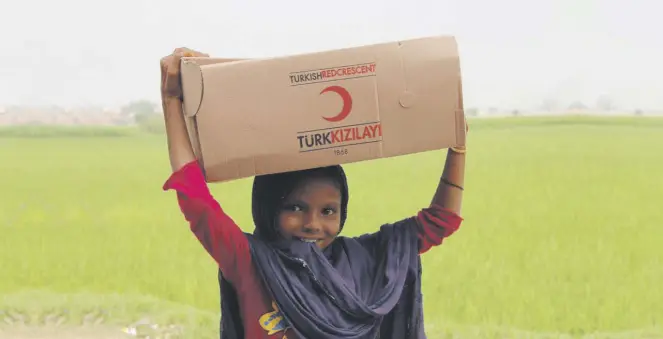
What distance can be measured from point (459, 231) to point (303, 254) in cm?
235

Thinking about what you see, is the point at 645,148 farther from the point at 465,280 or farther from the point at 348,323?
the point at 348,323

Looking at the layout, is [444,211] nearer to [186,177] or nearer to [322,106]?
[322,106]

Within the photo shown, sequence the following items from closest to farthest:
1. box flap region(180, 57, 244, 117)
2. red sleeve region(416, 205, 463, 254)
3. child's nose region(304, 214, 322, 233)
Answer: box flap region(180, 57, 244, 117) → child's nose region(304, 214, 322, 233) → red sleeve region(416, 205, 463, 254)

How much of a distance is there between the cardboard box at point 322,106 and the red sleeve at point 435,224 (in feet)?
0.69

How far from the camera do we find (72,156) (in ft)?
14.8

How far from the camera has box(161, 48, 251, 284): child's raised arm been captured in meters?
1.11

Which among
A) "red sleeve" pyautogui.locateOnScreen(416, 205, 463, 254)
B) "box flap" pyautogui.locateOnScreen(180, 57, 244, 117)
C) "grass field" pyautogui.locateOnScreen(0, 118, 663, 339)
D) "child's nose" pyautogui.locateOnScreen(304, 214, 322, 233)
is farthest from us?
"grass field" pyautogui.locateOnScreen(0, 118, 663, 339)

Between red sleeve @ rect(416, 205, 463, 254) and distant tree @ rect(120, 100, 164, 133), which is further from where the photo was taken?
distant tree @ rect(120, 100, 164, 133)

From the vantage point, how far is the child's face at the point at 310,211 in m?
1.22

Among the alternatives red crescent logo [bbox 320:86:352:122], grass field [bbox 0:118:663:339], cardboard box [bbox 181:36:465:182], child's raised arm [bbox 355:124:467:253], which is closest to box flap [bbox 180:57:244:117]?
cardboard box [bbox 181:36:465:182]

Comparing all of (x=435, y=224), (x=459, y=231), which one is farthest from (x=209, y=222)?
(x=459, y=231)

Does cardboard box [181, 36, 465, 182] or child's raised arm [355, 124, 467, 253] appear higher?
cardboard box [181, 36, 465, 182]

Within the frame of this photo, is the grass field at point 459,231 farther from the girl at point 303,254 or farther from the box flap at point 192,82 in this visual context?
the box flap at point 192,82

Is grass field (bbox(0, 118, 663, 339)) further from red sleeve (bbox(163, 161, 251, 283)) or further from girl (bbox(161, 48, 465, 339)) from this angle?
red sleeve (bbox(163, 161, 251, 283))
